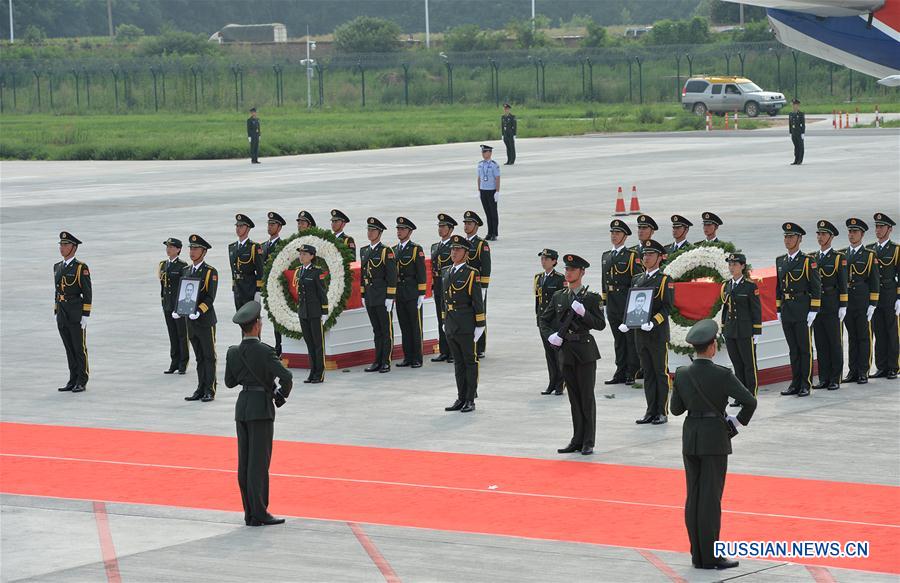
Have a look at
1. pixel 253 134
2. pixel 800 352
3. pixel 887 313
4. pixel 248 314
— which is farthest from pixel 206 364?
pixel 253 134

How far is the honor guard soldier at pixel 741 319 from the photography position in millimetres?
15117

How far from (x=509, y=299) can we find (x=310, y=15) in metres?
140

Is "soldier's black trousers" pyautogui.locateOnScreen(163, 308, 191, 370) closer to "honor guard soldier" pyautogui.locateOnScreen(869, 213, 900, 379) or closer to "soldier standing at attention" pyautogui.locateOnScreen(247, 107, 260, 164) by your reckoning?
"honor guard soldier" pyautogui.locateOnScreen(869, 213, 900, 379)

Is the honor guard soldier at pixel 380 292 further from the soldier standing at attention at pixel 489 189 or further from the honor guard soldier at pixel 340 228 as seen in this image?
the soldier standing at attention at pixel 489 189

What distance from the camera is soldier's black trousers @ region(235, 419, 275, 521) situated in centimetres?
1132

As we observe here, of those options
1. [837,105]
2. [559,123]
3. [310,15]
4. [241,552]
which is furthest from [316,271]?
[310,15]

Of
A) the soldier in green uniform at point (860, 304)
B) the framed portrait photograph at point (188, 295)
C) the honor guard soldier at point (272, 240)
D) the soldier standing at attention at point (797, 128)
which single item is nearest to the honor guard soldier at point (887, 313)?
the soldier in green uniform at point (860, 304)

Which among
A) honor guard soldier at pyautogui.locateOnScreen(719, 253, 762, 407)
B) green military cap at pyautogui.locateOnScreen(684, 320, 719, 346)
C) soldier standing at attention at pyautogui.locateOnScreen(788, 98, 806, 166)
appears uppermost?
soldier standing at attention at pyautogui.locateOnScreen(788, 98, 806, 166)

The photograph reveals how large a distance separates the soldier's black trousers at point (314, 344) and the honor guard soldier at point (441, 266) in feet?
5.17

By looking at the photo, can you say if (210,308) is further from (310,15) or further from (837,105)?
(310,15)

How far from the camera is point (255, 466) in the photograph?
11391mm

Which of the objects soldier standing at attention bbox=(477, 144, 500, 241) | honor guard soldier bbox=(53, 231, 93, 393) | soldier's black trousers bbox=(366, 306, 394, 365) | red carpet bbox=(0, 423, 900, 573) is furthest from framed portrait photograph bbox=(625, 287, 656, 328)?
soldier standing at attention bbox=(477, 144, 500, 241)

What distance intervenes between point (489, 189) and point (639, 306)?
47.3ft

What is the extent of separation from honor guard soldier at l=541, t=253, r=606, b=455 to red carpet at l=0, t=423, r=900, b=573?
0.41 metres
